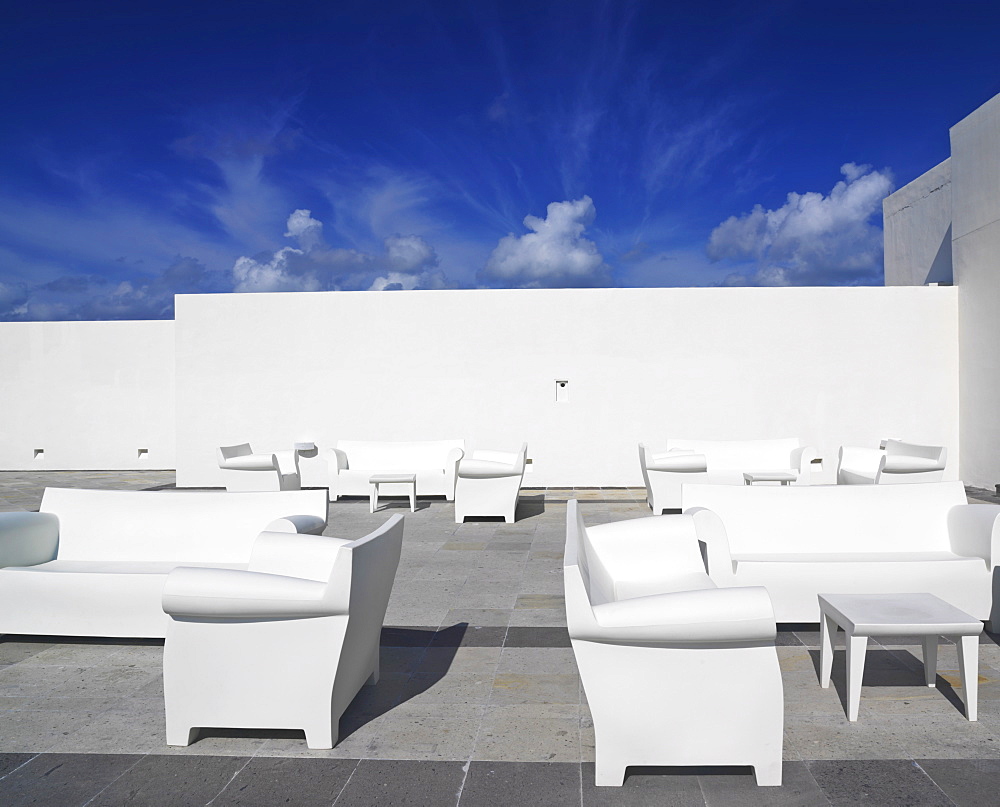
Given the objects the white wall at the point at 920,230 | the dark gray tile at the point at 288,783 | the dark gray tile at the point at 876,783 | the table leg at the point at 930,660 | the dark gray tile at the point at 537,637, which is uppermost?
the white wall at the point at 920,230

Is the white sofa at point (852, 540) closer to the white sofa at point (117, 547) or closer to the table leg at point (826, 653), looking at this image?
the table leg at point (826, 653)

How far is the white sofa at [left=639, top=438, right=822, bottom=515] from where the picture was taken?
8.22m

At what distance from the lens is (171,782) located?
2.44 m

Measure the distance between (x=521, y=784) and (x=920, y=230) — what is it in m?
15.7

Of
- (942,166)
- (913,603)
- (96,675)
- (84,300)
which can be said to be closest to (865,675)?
(913,603)

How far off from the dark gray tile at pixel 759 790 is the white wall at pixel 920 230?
14.0 metres

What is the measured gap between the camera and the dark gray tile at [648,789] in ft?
7.54

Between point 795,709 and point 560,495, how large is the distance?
281 inches

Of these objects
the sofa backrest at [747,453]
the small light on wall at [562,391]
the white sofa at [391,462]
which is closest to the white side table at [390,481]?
the white sofa at [391,462]

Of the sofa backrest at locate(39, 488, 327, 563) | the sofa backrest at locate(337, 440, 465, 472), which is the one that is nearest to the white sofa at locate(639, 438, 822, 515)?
the sofa backrest at locate(337, 440, 465, 472)

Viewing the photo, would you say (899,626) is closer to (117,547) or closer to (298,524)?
(298,524)

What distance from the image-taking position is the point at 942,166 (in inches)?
550

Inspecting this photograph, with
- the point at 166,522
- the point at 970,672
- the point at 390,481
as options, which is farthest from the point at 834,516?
the point at 390,481

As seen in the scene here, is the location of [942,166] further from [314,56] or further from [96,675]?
[96,675]
